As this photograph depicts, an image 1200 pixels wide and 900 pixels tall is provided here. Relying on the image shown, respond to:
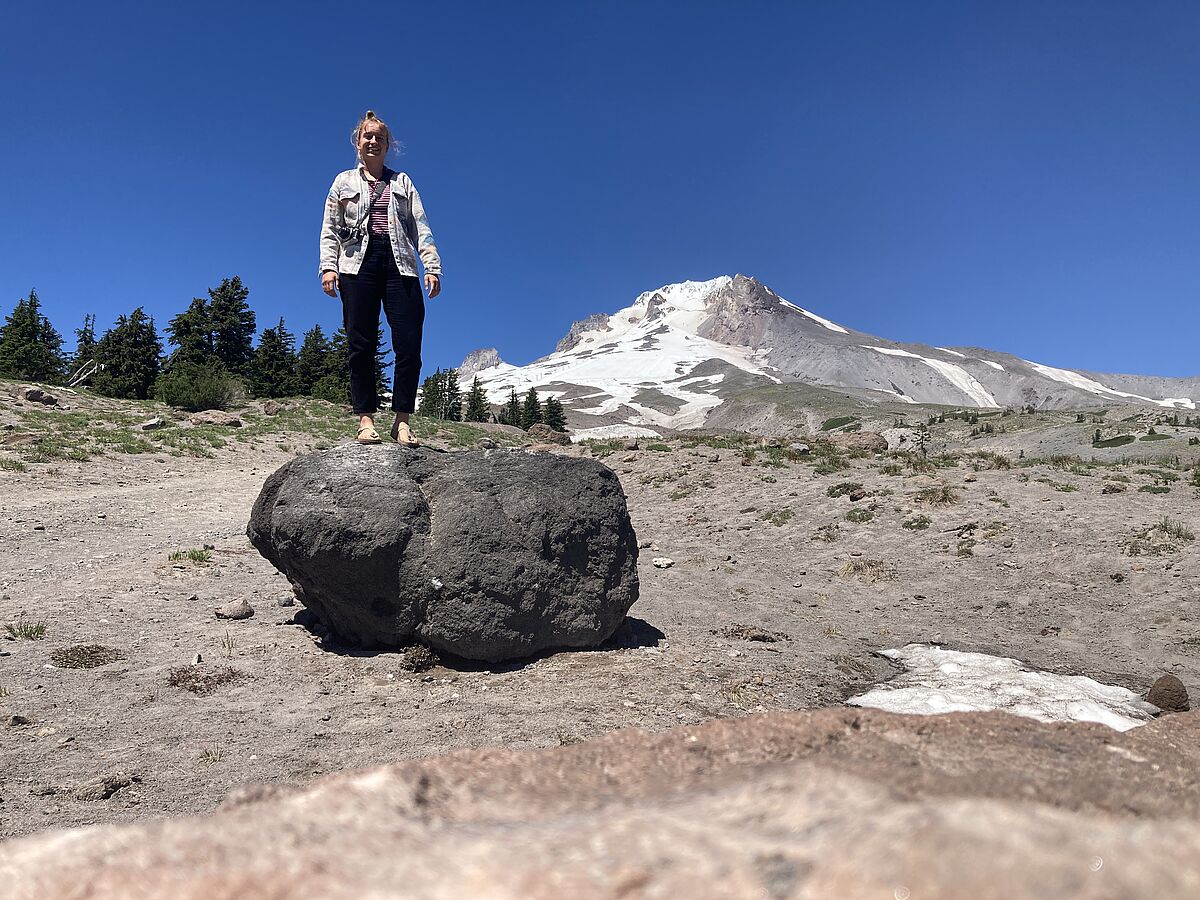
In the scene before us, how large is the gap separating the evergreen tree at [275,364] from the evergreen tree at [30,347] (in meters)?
13.3

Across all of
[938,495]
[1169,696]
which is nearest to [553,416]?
[938,495]

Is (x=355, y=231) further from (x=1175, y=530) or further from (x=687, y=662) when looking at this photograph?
(x=1175, y=530)

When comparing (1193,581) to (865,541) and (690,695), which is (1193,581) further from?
(690,695)

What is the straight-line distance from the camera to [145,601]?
7516 mm

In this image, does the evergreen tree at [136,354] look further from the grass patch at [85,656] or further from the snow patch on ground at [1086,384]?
the snow patch on ground at [1086,384]

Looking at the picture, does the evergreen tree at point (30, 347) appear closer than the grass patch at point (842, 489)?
No

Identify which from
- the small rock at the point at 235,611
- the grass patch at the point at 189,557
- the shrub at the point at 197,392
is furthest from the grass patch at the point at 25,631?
the shrub at the point at 197,392

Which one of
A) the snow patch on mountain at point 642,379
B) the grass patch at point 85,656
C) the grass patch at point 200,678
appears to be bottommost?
the grass patch at point 200,678

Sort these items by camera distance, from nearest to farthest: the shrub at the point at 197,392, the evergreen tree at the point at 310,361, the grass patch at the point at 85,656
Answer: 1. the grass patch at the point at 85,656
2. the shrub at the point at 197,392
3. the evergreen tree at the point at 310,361

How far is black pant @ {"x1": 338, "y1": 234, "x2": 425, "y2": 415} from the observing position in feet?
19.9

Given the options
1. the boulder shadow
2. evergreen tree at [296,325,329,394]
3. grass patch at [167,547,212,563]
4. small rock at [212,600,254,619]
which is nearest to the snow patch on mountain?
evergreen tree at [296,325,329,394]

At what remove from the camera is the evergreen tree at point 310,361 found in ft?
161

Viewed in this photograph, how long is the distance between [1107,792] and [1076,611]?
9.74 m

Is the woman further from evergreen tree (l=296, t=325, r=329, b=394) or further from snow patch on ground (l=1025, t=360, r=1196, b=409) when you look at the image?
snow patch on ground (l=1025, t=360, r=1196, b=409)
